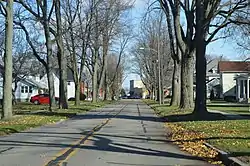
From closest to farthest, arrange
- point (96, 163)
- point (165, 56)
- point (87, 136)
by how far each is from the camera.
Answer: point (96, 163) < point (87, 136) < point (165, 56)

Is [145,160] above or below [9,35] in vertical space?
below

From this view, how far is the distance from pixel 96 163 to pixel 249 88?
6521 centimetres

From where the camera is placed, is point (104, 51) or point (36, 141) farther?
point (104, 51)

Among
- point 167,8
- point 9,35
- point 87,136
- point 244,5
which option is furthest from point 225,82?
point 87,136

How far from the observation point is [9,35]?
2723cm

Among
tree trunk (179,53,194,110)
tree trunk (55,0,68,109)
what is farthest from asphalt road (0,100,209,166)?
tree trunk (55,0,68,109)

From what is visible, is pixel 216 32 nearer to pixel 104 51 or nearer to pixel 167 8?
pixel 167 8

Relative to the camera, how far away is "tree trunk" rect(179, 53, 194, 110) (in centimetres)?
3481

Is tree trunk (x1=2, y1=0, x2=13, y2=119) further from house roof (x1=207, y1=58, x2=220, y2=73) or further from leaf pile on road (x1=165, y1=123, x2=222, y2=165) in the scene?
house roof (x1=207, y1=58, x2=220, y2=73)

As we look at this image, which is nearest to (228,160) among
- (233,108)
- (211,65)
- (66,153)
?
(66,153)

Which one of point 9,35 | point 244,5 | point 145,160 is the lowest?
point 145,160

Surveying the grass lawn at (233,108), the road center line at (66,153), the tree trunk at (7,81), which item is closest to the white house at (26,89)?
the grass lawn at (233,108)

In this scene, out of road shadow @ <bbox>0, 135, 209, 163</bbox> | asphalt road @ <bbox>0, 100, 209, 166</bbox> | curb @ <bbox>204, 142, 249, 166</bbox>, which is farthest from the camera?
road shadow @ <bbox>0, 135, 209, 163</bbox>

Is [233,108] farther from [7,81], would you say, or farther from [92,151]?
[92,151]
